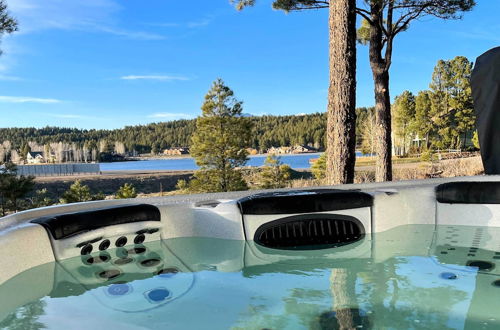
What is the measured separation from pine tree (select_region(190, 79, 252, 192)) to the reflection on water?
490 inches

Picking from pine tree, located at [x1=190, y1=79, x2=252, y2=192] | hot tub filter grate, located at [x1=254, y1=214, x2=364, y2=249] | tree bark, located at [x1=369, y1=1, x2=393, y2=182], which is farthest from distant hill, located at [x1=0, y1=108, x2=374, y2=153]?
hot tub filter grate, located at [x1=254, y1=214, x2=364, y2=249]

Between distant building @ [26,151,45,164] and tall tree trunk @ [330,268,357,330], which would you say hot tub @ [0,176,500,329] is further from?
distant building @ [26,151,45,164]

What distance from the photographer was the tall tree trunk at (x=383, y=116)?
5.42m

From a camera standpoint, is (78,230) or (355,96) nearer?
(78,230)

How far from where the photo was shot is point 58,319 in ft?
4.22

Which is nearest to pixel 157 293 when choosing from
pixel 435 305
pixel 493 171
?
pixel 435 305

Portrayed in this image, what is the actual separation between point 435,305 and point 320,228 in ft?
2.94

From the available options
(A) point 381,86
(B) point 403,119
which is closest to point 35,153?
(B) point 403,119

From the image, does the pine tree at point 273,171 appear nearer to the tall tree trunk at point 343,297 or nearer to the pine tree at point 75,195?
the pine tree at point 75,195

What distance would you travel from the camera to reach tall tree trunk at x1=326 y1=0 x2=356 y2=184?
3.66 meters

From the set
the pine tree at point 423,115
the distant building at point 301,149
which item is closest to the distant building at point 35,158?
the distant building at point 301,149

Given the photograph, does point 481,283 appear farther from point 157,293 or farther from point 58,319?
point 58,319

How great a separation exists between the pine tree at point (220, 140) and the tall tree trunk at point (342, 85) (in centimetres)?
1074

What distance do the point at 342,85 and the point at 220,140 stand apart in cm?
1148
